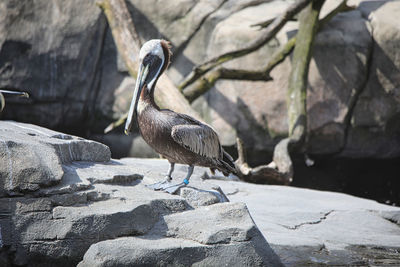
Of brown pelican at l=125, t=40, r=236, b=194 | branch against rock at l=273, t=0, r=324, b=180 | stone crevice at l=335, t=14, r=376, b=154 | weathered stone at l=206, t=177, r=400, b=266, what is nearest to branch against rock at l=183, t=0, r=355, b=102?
branch against rock at l=273, t=0, r=324, b=180

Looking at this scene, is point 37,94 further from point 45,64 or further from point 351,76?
point 351,76

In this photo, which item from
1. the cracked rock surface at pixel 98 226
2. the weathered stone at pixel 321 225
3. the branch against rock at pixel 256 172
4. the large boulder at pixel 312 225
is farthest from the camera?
the branch against rock at pixel 256 172

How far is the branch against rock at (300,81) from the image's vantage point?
25.4 ft

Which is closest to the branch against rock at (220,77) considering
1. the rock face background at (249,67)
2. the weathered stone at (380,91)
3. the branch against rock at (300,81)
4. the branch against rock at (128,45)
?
the branch against rock at (300,81)

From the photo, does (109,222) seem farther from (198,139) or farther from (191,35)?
(191,35)

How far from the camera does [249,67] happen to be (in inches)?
360

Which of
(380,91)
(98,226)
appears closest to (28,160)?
(98,226)

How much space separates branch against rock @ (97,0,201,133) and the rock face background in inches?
31.8

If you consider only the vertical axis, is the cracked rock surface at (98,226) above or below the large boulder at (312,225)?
above

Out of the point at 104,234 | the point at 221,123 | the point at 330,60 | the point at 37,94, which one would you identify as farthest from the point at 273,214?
the point at 37,94

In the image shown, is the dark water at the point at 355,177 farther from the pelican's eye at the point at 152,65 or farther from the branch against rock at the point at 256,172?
the pelican's eye at the point at 152,65

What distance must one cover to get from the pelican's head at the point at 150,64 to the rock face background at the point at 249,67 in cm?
505

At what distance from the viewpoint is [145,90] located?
12.8 feet

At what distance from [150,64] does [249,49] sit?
448cm
